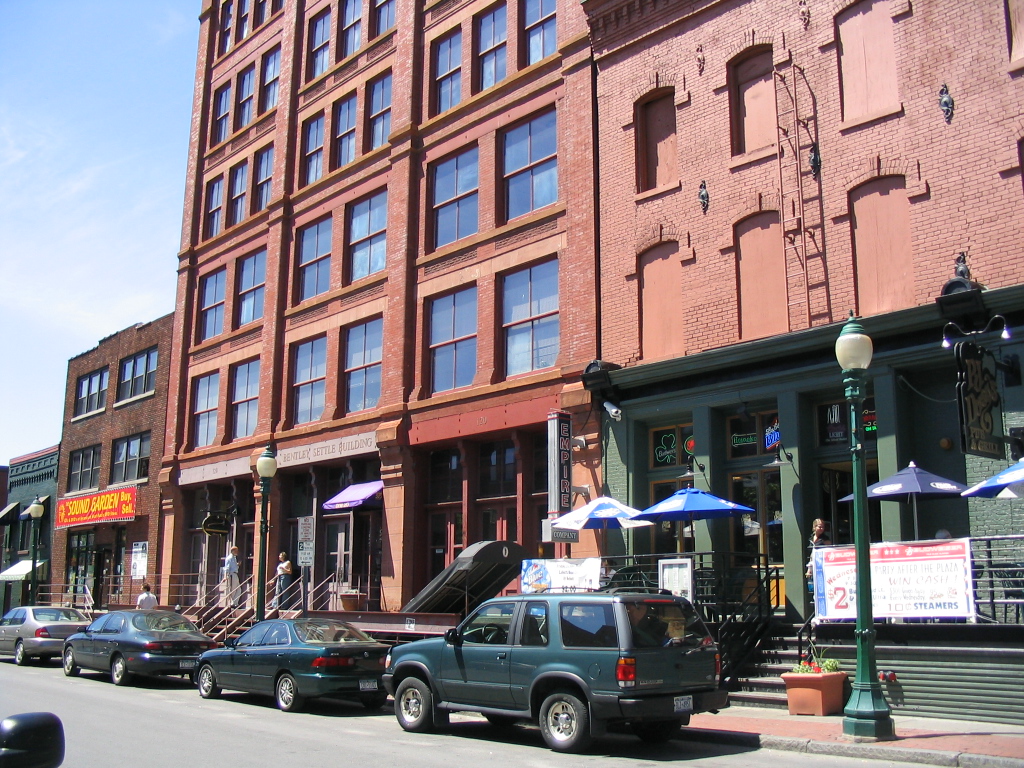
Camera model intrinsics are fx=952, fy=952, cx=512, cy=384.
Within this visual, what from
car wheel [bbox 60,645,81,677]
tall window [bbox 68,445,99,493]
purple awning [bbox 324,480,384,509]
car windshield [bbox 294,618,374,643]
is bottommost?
car wheel [bbox 60,645,81,677]

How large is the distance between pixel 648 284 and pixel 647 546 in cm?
528

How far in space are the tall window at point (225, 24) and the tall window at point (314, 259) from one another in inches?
453

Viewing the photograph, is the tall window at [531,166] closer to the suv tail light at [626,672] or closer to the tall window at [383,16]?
the tall window at [383,16]

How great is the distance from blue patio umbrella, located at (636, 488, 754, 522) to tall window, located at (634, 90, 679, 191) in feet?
22.7

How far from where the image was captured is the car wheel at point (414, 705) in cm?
1249

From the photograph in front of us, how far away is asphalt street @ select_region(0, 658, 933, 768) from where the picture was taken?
10.0 m

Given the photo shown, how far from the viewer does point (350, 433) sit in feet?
84.7

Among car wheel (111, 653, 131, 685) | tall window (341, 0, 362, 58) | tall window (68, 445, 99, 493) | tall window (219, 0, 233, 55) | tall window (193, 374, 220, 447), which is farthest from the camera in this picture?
tall window (68, 445, 99, 493)

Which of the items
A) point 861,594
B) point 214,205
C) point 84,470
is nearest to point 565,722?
point 861,594

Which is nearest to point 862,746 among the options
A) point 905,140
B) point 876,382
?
point 876,382

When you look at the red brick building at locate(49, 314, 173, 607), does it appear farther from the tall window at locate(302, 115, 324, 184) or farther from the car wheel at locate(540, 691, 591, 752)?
the car wheel at locate(540, 691, 591, 752)

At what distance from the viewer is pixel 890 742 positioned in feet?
34.1

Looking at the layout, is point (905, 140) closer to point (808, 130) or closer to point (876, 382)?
point (808, 130)

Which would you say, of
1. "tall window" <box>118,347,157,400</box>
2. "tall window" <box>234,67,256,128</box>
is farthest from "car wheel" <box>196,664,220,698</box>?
"tall window" <box>234,67,256,128</box>
